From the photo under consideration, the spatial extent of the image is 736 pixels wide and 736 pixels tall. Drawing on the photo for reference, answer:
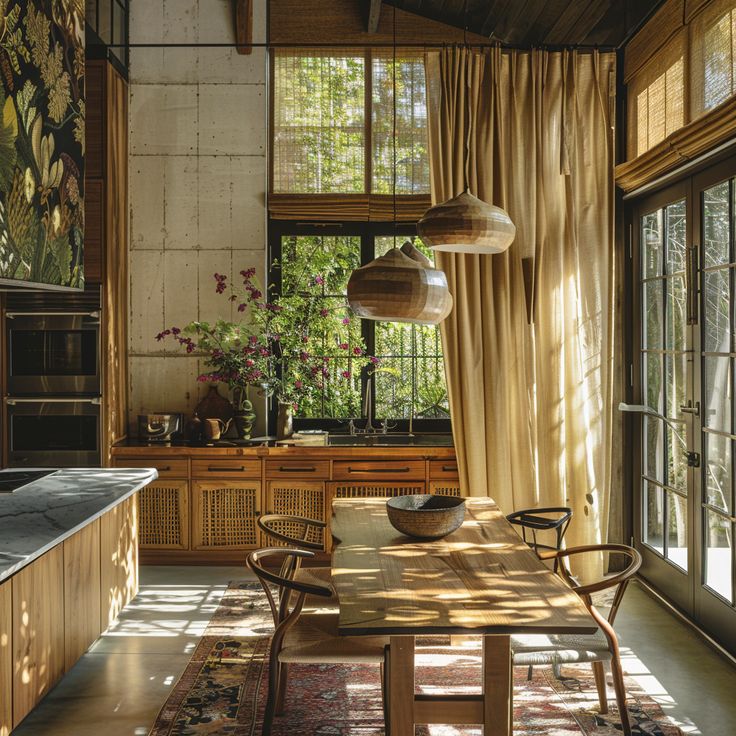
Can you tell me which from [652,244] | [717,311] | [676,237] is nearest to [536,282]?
[652,244]

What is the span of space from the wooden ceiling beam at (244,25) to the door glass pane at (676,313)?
10.6 feet

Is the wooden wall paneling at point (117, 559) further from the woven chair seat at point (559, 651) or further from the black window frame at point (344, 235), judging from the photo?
the woven chair seat at point (559, 651)

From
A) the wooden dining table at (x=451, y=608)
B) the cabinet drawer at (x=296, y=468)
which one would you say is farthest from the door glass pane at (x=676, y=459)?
the cabinet drawer at (x=296, y=468)

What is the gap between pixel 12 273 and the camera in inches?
129

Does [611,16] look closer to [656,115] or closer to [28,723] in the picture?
[656,115]

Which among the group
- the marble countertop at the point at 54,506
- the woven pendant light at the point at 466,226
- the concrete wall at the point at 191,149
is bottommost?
the marble countertop at the point at 54,506

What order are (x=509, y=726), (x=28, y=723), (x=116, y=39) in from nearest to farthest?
1. (x=509, y=726)
2. (x=28, y=723)
3. (x=116, y=39)

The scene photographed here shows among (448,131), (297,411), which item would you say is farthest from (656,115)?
(297,411)

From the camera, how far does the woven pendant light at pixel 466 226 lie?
2521 millimetres

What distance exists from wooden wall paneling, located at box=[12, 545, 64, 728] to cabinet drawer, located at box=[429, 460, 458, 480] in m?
2.54

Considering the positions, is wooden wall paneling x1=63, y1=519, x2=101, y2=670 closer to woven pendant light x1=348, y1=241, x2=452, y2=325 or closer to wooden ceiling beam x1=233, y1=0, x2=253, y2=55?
woven pendant light x1=348, y1=241, x2=452, y2=325

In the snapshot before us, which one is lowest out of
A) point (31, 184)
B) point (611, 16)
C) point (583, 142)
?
point (31, 184)

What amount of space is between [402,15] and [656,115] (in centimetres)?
207

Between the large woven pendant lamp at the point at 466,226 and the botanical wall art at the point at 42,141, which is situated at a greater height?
the botanical wall art at the point at 42,141
